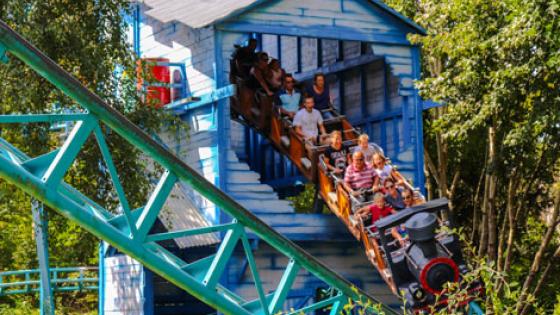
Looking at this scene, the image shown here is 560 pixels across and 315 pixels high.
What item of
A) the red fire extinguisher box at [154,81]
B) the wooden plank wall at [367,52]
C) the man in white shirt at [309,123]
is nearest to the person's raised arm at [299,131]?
the man in white shirt at [309,123]

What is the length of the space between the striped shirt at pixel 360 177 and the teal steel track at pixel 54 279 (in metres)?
7.83

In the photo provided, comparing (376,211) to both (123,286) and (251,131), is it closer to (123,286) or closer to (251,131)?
(251,131)

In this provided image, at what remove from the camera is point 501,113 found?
19.7 meters

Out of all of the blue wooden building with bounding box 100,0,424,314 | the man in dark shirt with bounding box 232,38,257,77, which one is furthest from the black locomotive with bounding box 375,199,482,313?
the man in dark shirt with bounding box 232,38,257,77

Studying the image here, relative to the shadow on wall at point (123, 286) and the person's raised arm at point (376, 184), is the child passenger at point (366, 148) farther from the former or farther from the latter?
the shadow on wall at point (123, 286)

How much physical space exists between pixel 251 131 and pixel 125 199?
43.8 feet

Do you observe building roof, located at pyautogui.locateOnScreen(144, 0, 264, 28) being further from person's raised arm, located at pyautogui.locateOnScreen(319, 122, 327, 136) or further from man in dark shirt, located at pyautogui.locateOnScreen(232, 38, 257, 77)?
person's raised arm, located at pyautogui.locateOnScreen(319, 122, 327, 136)

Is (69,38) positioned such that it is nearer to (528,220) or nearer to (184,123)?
(184,123)

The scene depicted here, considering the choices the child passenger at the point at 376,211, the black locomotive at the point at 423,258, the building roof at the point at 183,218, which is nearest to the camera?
the black locomotive at the point at 423,258

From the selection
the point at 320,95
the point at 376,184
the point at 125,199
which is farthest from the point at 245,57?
the point at 125,199

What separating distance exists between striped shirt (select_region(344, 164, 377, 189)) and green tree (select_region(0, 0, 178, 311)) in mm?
3136

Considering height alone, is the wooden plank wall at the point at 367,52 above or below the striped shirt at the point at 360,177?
above

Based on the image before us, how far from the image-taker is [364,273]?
19938 millimetres

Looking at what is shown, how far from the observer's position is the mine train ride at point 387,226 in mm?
15344
